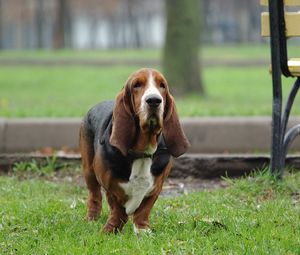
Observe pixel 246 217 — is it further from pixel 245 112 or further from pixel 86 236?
pixel 245 112

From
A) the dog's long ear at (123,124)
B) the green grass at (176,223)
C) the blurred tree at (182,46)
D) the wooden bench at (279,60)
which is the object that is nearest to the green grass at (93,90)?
the blurred tree at (182,46)

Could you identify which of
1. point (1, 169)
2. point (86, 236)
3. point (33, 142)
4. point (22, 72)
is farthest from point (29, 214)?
point (22, 72)

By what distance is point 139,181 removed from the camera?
5363 mm

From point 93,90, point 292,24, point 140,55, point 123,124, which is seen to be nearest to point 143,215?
point 123,124

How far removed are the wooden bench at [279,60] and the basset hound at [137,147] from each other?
1580mm

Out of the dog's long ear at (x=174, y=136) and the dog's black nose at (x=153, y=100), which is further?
the dog's long ear at (x=174, y=136)

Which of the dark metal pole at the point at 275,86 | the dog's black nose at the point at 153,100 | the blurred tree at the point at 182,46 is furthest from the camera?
the blurred tree at the point at 182,46

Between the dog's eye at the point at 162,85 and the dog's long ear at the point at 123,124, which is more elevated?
the dog's eye at the point at 162,85

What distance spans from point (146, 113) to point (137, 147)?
387mm

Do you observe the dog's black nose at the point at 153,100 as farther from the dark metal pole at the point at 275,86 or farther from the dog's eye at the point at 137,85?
the dark metal pole at the point at 275,86

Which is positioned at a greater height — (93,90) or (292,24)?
(292,24)

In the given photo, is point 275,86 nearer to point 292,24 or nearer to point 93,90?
point 292,24

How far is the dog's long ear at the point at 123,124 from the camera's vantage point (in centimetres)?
527

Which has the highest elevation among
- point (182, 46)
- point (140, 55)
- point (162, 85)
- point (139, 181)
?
point (162, 85)
